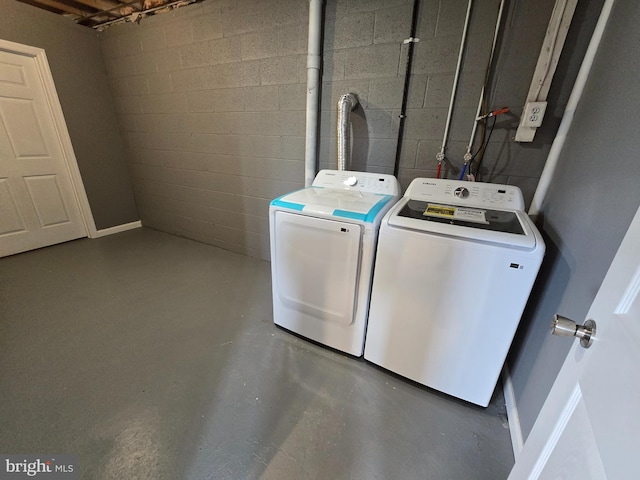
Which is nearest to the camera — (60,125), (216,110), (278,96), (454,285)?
(454,285)

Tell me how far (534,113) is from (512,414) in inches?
59.4

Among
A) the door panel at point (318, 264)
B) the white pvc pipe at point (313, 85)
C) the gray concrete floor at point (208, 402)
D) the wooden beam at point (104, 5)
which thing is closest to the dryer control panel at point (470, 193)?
the door panel at point (318, 264)

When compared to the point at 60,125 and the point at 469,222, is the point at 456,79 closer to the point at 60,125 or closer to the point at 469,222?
the point at 469,222

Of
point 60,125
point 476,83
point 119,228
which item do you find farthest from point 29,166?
point 476,83

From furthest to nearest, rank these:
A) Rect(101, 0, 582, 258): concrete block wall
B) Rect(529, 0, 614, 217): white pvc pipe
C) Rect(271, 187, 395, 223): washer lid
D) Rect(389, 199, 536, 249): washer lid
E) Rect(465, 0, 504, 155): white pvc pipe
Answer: Rect(101, 0, 582, 258): concrete block wall → Rect(465, 0, 504, 155): white pvc pipe → Rect(271, 187, 395, 223): washer lid → Rect(529, 0, 614, 217): white pvc pipe → Rect(389, 199, 536, 249): washer lid

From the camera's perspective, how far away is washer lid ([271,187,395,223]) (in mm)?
1237

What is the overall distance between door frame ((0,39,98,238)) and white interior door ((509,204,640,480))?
413 cm

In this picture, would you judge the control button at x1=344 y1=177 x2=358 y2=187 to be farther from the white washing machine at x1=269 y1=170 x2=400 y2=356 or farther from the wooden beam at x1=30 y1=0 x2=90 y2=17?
the wooden beam at x1=30 y1=0 x2=90 y2=17

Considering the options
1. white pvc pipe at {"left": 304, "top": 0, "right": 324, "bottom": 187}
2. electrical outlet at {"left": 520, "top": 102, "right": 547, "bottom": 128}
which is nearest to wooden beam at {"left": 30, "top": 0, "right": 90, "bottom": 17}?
white pvc pipe at {"left": 304, "top": 0, "right": 324, "bottom": 187}

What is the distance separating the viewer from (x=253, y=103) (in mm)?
2199

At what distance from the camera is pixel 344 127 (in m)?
1.74

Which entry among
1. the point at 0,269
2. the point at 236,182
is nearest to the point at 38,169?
the point at 0,269

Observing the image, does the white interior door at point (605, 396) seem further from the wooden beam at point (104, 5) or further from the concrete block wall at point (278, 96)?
the wooden beam at point (104, 5)

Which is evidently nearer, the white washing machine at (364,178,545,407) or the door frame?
the white washing machine at (364,178,545,407)
